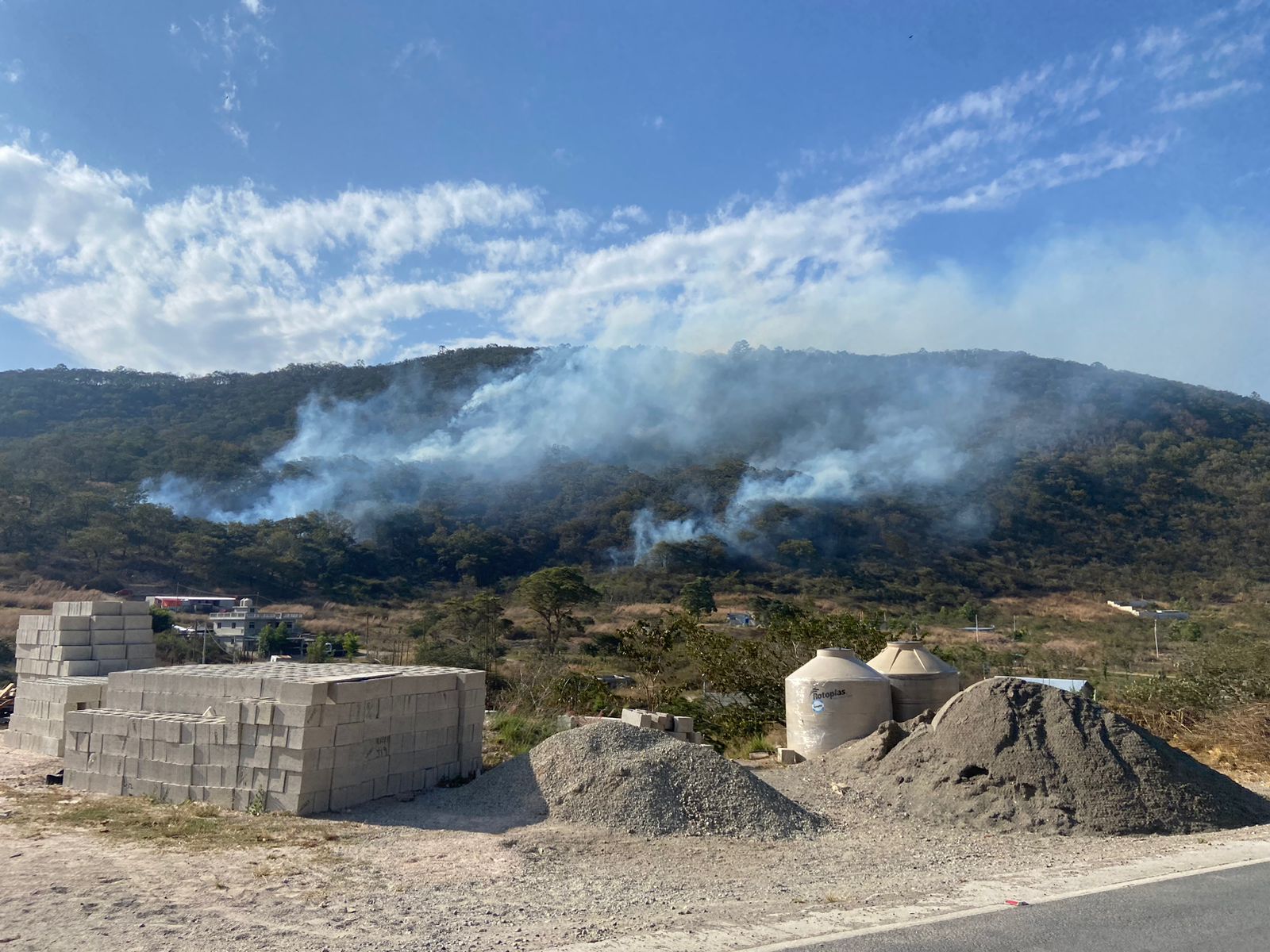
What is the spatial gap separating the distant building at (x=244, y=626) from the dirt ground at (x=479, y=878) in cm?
2676

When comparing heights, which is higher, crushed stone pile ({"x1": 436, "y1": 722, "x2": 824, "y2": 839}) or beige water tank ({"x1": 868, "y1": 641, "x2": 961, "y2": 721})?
beige water tank ({"x1": 868, "y1": 641, "x2": 961, "y2": 721})

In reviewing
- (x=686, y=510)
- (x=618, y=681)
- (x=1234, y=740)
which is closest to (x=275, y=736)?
(x=1234, y=740)

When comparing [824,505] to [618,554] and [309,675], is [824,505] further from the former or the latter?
[309,675]

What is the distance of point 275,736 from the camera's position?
10367mm

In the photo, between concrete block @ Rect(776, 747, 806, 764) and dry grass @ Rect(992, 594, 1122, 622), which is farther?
dry grass @ Rect(992, 594, 1122, 622)

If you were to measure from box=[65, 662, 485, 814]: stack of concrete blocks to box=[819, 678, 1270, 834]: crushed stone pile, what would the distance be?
214 inches

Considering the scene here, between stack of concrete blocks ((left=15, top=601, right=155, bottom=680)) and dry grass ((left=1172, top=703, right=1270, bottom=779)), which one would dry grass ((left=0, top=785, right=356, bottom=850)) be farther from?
dry grass ((left=1172, top=703, right=1270, bottom=779))

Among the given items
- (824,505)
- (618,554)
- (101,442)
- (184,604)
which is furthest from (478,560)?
(101,442)

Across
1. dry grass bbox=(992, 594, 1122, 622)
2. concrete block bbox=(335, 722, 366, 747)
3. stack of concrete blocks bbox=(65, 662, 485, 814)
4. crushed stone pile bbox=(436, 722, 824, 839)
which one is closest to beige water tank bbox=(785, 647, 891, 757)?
crushed stone pile bbox=(436, 722, 824, 839)

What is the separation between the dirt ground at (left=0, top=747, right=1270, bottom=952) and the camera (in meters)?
6.43

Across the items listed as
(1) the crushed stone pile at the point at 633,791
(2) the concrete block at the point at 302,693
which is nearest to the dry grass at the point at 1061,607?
(1) the crushed stone pile at the point at 633,791

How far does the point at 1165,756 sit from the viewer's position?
1109 cm

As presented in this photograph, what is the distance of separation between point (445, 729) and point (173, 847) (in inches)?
159

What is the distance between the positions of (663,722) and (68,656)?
10.8 meters
